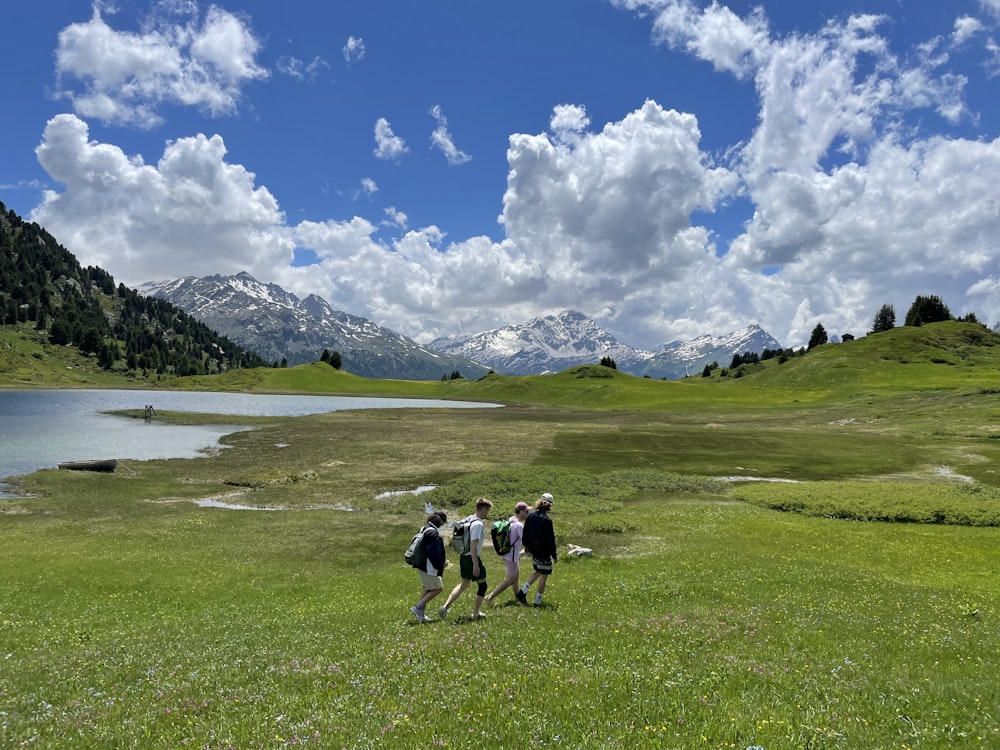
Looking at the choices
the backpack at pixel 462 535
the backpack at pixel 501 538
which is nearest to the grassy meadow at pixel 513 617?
the backpack at pixel 501 538

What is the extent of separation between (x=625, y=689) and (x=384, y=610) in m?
13.0

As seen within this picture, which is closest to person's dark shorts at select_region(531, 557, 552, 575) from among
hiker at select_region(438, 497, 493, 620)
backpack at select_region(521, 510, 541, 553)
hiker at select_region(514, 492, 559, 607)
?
hiker at select_region(514, 492, 559, 607)

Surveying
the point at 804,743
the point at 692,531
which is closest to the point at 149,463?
the point at 692,531

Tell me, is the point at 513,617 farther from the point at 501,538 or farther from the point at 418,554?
the point at 418,554

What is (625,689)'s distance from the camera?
501 inches

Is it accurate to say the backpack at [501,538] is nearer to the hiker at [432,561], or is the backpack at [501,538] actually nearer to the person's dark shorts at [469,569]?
the person's dark shorts at [469,569]

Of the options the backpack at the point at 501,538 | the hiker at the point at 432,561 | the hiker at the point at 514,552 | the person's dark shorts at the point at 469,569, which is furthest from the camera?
the hiker at the point at 514,552

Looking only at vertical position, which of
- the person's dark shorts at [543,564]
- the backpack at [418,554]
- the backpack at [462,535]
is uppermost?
the backpack at [462,535]

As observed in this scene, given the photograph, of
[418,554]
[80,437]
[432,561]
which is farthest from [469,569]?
[80,437]

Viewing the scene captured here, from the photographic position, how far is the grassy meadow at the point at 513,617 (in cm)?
1141

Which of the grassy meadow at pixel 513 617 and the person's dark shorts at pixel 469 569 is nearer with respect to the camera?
the grassy meadow at pixel 513 617

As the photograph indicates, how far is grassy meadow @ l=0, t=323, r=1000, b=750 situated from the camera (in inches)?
449

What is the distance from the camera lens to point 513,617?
20281mm

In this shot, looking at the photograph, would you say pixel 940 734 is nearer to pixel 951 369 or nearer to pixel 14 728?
pixel 14 728
